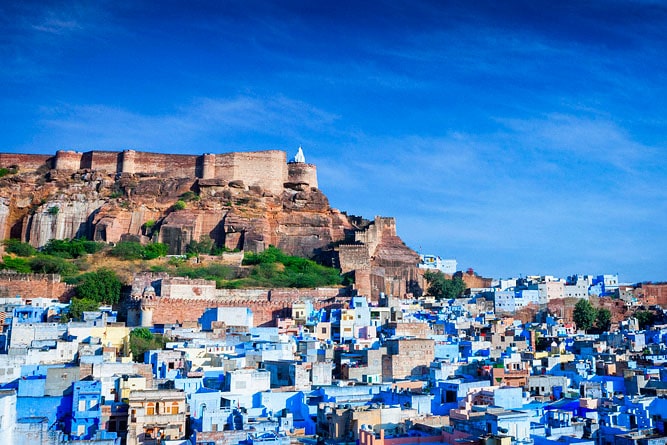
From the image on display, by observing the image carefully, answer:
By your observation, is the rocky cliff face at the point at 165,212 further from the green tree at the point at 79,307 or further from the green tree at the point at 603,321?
the green tree at the point at 603,321

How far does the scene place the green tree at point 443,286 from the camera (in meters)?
47.8

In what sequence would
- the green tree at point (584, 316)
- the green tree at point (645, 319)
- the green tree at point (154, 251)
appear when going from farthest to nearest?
1. the green tree at point (154, 251)
2. the green tree at point (645, 319)
3. the green tree at point (584, 316)

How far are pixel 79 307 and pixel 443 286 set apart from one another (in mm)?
21132

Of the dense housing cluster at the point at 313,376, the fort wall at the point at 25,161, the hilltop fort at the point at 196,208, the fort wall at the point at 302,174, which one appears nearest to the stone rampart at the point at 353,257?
the hilltop fort at the point at 196,208

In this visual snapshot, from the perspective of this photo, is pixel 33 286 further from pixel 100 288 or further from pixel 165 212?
pixel 165 212

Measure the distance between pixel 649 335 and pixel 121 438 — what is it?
2524 centimetres

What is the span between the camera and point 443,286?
1887 inches

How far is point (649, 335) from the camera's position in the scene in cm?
3719

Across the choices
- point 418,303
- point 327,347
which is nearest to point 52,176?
point 418,303

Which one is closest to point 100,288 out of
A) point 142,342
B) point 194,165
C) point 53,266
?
point 53,266

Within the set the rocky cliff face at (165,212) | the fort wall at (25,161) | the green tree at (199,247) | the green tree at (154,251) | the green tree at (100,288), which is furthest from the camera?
the fort wall at (25,161)

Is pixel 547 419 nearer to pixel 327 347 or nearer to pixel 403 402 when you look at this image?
pixel 403 402

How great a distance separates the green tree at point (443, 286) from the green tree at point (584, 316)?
671 centimetres

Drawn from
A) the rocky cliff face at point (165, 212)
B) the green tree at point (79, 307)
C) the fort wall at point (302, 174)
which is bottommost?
the green tree at point (79, 307)
